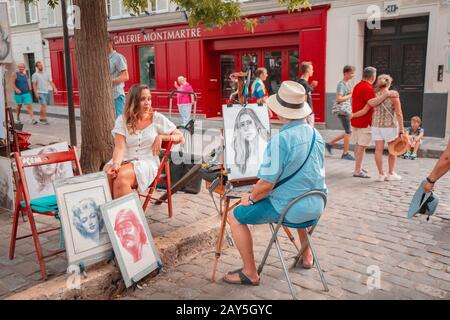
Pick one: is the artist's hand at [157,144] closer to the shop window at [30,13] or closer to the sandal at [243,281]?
the sandal at [243,281]

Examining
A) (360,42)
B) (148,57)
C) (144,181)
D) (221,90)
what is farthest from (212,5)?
(148,57)

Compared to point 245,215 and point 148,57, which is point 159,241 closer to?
point 245,215

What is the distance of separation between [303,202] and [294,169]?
0.24 m

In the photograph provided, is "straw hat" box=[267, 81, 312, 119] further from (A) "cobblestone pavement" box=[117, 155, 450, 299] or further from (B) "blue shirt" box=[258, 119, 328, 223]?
(A) "cobblestone pavement" box=[117, 155, 450, 299]

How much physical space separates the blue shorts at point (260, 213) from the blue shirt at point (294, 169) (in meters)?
0.05

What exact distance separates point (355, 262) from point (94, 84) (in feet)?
12.6

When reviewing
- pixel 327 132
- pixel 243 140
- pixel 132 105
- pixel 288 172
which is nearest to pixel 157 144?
pixel 132 105

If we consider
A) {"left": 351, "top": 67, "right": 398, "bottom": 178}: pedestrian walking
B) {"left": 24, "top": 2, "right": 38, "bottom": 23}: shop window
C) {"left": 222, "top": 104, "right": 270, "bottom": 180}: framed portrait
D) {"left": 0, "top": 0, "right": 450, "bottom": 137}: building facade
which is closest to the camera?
{"left": 222, "top": 104, "right": 270, "bottom": 180}: framed portrait

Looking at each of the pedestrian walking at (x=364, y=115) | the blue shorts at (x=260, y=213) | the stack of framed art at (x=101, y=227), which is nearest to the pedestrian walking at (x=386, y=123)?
the pedestrian walking at (x=364, y=115)

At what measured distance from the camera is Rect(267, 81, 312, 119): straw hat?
10.5ft

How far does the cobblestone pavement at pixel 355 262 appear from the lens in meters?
3.34

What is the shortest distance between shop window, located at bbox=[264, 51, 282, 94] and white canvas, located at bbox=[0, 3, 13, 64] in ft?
32.5

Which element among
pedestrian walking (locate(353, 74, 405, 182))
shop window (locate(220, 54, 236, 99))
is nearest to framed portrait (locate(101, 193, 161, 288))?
pedestrian walking (locate(353, 74, 405, 182))

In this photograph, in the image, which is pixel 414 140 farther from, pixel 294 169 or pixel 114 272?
pixel 114 272
